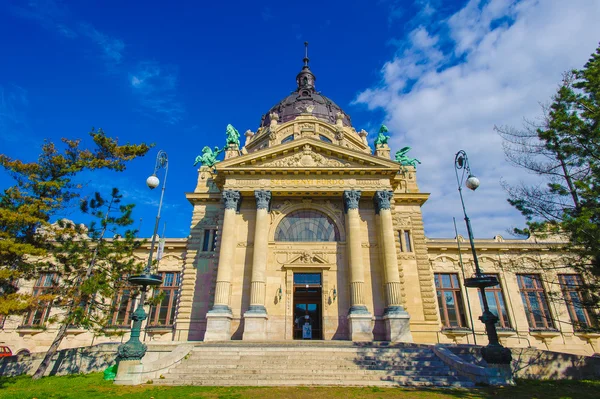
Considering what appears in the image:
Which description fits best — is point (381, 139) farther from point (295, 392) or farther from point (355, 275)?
point (295, 392)

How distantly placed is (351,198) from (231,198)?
8874 millimetres

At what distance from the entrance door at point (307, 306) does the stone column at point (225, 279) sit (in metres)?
4.85

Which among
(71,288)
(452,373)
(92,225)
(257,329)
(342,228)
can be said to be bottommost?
(452,373)

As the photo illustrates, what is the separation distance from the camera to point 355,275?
23.5 meters

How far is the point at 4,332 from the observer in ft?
95.1

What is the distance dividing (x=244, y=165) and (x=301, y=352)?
48.3ft

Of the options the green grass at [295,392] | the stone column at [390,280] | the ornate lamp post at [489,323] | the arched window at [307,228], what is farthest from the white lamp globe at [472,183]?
the arched window at [307,228]

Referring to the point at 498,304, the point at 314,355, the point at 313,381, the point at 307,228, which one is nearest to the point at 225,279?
the point at 307,228

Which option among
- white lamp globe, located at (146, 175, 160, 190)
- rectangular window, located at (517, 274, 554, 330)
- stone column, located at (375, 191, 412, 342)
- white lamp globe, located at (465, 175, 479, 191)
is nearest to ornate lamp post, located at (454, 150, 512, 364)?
white lamp globe, located at (465, 175, 479, 191)

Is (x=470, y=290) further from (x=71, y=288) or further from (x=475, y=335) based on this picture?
(x=71, y=288)

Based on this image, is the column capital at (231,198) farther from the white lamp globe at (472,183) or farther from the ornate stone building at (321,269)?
the white lamp globe at (472,183)

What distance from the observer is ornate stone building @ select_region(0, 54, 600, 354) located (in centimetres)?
2320

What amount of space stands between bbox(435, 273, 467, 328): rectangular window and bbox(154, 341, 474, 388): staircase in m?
14.3

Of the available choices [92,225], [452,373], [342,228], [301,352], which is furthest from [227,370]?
[342,228]
